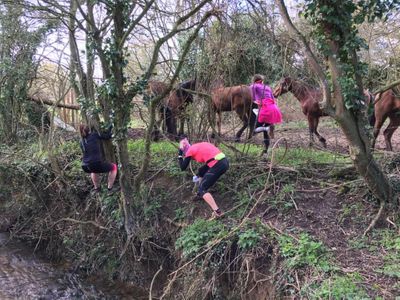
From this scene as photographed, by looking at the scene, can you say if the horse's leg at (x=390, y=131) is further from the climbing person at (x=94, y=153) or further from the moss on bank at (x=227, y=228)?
the climbing person at (x=94, y=153)

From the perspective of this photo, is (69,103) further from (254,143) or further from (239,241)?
(239,241)

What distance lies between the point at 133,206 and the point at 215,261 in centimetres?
210

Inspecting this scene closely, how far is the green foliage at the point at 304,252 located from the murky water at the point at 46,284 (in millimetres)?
2707

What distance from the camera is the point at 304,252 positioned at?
17.9ft

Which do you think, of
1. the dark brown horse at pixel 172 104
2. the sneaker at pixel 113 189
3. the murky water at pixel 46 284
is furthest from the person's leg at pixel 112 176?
the murky water at pixel 46 284

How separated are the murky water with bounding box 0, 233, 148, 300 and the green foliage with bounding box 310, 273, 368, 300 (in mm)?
3220

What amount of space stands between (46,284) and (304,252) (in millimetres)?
4608

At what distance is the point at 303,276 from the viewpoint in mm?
5234

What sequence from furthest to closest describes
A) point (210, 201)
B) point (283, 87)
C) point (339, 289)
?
point (283, 87), point (210, 201), point (339, 289)

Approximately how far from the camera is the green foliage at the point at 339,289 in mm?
4637

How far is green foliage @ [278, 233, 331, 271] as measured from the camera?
17.3 feet

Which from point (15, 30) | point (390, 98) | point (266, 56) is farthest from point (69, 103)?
point (390, 98)

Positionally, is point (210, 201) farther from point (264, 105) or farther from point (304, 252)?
point (264, 105)

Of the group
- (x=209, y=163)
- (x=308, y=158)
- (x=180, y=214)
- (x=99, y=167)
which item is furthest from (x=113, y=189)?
(x=308, y=158)
